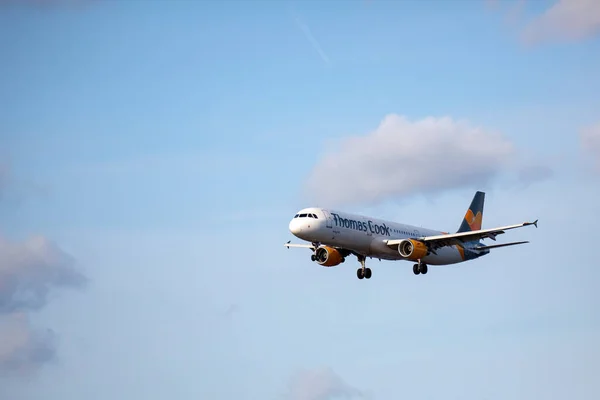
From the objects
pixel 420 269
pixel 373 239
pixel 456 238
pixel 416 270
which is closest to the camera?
pixel 373 239

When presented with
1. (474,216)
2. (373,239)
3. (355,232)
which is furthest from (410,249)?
(474,216)

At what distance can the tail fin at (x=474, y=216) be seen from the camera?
121m

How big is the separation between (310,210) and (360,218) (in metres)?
6.58

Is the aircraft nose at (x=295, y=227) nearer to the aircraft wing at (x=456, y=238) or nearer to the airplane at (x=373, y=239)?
the airplane at (x=373, y=239)

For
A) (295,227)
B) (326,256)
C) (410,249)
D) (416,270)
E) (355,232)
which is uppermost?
(326,256)

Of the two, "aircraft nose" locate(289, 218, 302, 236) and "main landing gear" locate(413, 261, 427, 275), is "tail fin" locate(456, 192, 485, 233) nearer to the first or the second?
"main landing gear" locate(413, 261, 427, 275)

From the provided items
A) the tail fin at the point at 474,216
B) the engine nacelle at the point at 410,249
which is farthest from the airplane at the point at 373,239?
the tail fin at the point at 474,216

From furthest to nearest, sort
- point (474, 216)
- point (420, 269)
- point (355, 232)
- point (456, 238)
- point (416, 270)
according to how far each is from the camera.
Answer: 1. point (474, 216)
2. point (416, 270)
3. point (420, 269)
4. point (456, 238)
5. point (355, 232)

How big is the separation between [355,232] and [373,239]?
9.38ft

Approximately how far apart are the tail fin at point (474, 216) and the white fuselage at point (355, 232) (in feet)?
39.1

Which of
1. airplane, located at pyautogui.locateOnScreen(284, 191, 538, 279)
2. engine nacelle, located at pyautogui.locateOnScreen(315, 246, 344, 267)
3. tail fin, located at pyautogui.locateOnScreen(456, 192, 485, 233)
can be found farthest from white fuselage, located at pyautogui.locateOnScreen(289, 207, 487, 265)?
tail fin, located at pyautogui.locateOnScreen(456, 192, 485, 233)

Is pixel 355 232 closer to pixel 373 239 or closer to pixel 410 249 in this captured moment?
pixel 373 239

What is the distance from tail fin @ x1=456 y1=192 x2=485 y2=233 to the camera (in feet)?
398

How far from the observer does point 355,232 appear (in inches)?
3885
